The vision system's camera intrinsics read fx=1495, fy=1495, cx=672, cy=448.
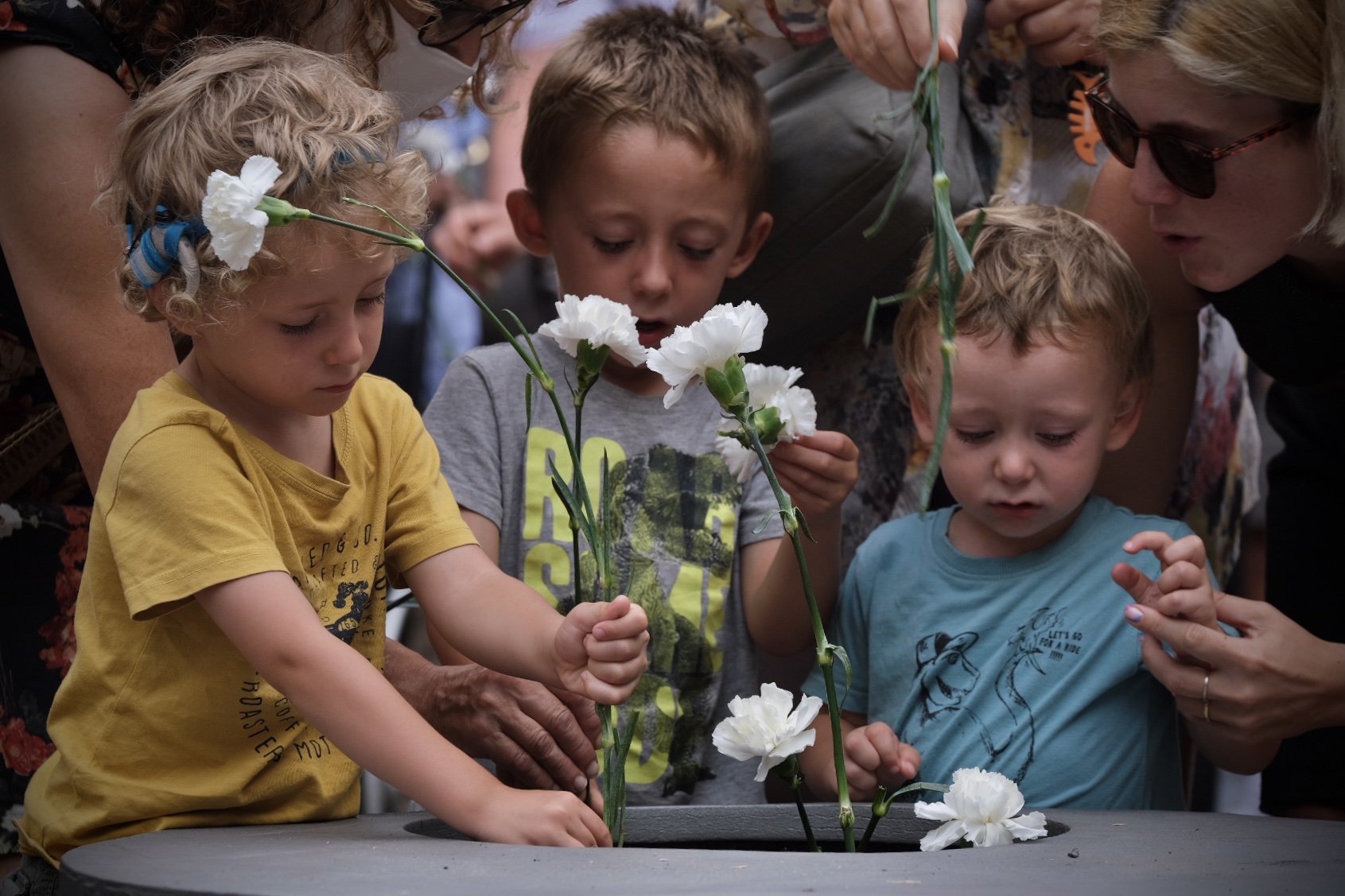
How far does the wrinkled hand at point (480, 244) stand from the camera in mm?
3361

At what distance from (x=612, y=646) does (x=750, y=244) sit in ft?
3.95

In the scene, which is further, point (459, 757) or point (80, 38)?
point (80, 38)

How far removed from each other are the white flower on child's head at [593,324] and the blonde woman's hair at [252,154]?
281 mm

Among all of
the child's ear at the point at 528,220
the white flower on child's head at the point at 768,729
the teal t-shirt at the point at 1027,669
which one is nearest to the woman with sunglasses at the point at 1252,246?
the teal t-shirt at the point at 1027,669

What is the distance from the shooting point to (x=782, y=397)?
1.51 m

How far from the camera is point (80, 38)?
1856 mm

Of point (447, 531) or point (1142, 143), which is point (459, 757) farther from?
point (1142, 143)

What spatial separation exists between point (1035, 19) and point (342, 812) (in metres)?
1.66

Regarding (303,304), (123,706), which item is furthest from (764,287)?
(123,706)

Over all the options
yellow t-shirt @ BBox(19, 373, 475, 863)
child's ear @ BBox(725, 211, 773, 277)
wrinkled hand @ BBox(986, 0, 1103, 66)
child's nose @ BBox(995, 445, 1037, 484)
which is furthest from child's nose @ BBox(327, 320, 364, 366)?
wrinkled hand @ BBox(986, 0, 1103, 66)

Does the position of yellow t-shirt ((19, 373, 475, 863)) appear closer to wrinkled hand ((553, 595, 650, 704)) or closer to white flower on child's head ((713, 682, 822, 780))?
wrinkled hand ((553, 595, 650, 704))

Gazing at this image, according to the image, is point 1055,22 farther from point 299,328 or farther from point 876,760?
point 299,328

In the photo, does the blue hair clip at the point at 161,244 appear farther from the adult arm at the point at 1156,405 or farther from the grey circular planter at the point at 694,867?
the adult arm at the point at 1156,405

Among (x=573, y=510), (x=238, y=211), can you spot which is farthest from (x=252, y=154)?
(x=573, y=510)
